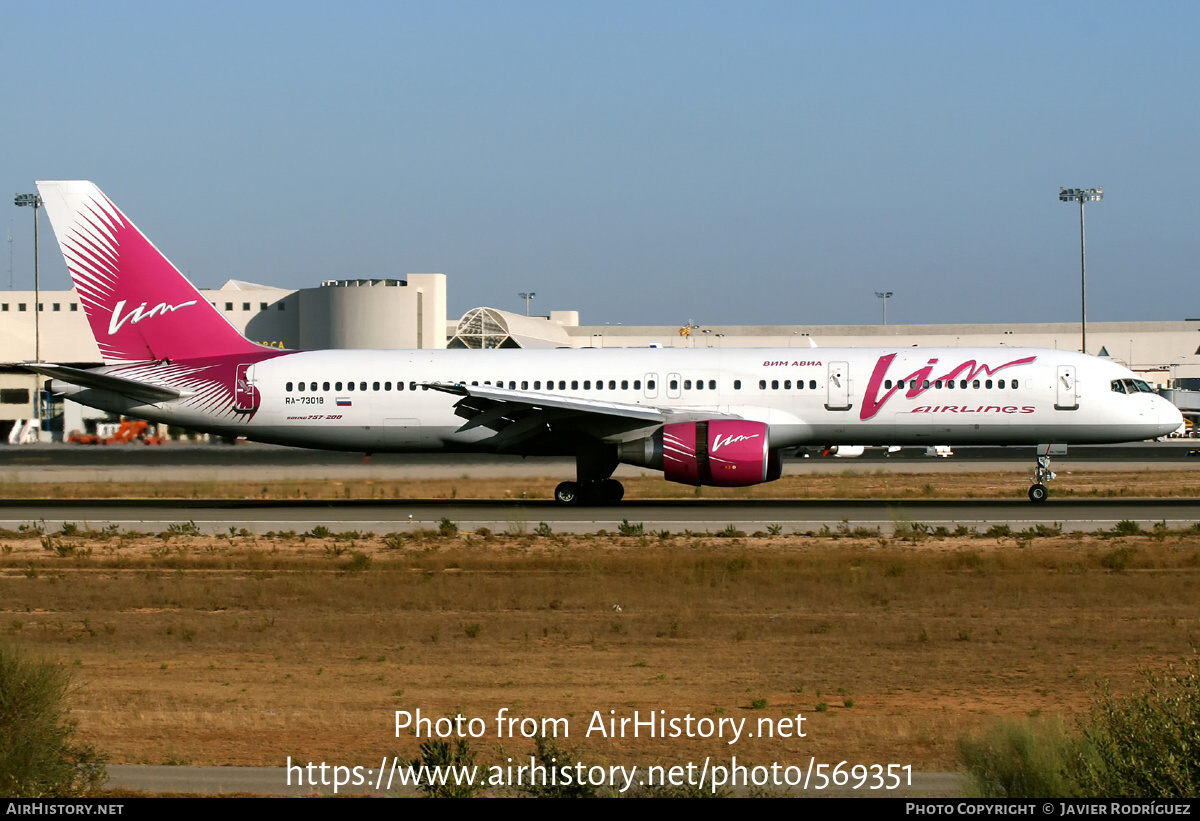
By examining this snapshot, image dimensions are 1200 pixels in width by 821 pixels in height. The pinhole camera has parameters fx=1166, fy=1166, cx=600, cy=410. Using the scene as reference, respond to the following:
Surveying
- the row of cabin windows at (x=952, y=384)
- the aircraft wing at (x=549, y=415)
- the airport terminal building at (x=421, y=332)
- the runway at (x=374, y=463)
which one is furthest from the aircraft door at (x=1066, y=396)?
the airport terminal building at (x=421, y=332)

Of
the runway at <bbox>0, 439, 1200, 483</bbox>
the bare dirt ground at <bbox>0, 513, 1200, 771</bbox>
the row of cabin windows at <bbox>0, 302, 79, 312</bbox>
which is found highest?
the row of cabin windows at <bbox>0, 302, 79, 312</bbox>

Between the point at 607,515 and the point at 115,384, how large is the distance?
13.2 meters

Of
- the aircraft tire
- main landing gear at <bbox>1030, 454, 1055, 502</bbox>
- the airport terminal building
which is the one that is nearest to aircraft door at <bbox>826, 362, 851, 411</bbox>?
main landing gear at <bbox>1030, 454, 1055, 502</bbox>

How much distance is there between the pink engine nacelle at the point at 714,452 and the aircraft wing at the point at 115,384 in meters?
13.1

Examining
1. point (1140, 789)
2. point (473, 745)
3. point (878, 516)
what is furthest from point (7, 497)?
point (1140, 789)

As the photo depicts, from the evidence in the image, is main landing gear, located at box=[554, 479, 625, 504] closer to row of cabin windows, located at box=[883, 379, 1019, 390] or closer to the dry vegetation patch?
the dry vegetation patch

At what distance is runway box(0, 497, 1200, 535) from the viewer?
25.2m

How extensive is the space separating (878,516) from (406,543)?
35.9ft

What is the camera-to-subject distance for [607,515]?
27.9 metres

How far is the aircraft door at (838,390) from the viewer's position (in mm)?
29109

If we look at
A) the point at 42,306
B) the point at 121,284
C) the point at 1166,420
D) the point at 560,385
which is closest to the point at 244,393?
the point at 121,284

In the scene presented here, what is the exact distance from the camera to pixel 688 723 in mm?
10188

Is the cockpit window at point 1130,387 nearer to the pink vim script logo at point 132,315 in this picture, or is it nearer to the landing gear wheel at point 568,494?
the landing gear wheel at point 568,494

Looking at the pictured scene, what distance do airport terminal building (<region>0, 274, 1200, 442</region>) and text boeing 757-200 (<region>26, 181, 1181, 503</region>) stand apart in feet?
166
